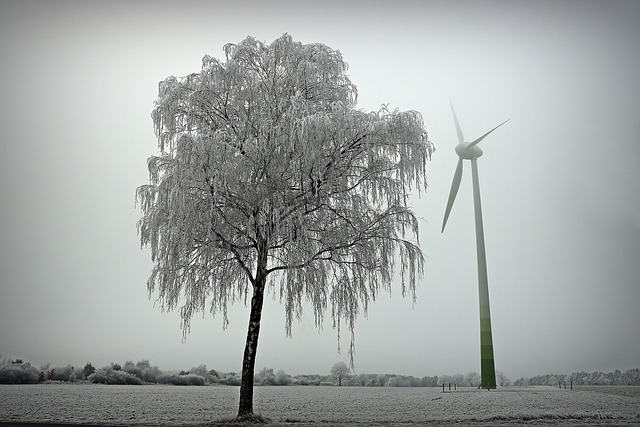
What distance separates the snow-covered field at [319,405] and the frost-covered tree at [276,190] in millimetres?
2600

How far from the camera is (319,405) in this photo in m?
14.2

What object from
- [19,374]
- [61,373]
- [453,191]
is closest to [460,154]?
[453,191]

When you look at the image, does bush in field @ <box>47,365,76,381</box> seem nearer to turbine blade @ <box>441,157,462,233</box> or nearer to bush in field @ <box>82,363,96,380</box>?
bush in field @ <box>82,363,96,380</box>

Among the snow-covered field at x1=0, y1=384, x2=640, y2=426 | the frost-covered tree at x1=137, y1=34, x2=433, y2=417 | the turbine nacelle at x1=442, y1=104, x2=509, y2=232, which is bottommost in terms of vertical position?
the snow-covered field at x1=0, y1=384, x2=640, y2=426

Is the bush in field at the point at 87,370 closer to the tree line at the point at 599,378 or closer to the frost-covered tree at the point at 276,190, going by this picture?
the frost-covered tree at the point at 276,190

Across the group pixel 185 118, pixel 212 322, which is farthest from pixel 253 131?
pixel 212 322

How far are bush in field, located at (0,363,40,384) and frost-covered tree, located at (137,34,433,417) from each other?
720 cm

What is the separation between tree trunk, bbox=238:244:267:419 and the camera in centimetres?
1151

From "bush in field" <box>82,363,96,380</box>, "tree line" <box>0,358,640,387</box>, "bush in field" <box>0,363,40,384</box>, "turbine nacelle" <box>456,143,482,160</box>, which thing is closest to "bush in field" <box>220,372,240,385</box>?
"tree line" <box>0,358,640,387</box>

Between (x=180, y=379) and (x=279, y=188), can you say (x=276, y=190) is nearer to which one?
(x=279, y=188)

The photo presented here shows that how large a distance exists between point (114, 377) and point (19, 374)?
283 cm

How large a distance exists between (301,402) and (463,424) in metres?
4.54

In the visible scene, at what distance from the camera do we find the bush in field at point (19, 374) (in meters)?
16.6

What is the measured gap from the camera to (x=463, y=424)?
1195 centimetres
